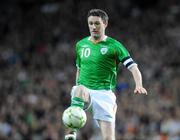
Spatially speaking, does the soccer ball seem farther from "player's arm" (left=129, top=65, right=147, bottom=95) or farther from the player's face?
the player's face

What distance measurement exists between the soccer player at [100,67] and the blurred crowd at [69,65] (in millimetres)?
6311

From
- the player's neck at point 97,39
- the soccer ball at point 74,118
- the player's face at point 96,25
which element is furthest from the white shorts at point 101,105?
the player's face at point 96,25

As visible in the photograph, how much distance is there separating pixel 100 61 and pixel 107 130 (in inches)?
43.3

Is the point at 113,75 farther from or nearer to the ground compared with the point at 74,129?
farther from the ground

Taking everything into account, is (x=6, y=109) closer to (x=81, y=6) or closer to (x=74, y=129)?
(x=81, y=6)

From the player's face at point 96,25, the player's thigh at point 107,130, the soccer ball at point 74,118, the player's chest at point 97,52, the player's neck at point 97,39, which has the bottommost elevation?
the player's thigh at point 107,130

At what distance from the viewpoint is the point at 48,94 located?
21062mm

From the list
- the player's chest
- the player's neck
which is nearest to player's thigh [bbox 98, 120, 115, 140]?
the player's chest

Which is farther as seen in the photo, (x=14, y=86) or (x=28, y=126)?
(x=14, y=86)

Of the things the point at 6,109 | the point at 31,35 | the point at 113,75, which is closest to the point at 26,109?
the point at 6,109

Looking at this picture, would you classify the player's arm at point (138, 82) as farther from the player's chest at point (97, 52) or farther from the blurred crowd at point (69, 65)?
the blurred crowd at point (69, 65)

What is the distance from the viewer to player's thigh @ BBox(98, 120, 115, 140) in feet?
37.8

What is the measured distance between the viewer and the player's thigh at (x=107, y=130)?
454 inches

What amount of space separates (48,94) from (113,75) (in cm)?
925
